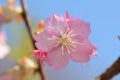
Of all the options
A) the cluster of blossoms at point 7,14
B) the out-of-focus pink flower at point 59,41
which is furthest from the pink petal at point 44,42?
the cluster of blossoms at point 7,14

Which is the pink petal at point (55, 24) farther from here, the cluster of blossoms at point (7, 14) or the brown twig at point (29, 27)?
the cluster of blossoms at point (7, 14)

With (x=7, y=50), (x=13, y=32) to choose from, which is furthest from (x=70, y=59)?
(x=13, y=32)

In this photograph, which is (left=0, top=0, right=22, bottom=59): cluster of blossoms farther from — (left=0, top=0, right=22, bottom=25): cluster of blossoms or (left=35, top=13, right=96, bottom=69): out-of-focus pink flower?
(left=35, top=13, right=96, bottom=69): out-of-focus pink flower

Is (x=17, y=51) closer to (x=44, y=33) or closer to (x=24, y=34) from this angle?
(x=24, y=34)

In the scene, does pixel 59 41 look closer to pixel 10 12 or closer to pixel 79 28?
pixel 79 28

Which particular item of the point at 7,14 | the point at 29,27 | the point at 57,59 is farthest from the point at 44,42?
the point at 7,14

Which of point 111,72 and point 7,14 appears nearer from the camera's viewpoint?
point 111,72
